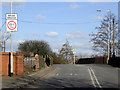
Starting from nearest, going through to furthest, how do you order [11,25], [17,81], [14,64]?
Result: [17,81]
[11,25]
[14,64]

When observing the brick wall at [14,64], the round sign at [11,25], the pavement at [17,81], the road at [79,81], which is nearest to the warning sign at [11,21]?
the round sign at [11,25]

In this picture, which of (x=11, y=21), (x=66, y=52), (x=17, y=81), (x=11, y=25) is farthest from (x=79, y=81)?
(x=66, y=52)

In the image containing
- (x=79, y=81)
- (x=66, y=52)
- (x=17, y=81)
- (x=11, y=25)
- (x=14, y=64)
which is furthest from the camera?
(x=66, y=52)

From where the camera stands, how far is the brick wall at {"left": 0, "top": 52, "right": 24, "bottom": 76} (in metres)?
23.0

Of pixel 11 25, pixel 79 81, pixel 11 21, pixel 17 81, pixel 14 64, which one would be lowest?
pixel 79 81

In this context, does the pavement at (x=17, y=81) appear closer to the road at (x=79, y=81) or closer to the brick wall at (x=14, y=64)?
the road at (x=79, y=81)

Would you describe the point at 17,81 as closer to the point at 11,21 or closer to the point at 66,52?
the point at 11,21

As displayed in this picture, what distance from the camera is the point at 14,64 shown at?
23438mm

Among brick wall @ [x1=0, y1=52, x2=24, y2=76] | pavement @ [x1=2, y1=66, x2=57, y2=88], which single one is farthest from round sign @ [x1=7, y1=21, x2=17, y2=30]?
pavement @ [x1=2, y1=66, x2=57, y2=88]

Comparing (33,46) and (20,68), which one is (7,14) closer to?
(20,68)

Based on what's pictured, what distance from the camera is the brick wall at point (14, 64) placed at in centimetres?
2297

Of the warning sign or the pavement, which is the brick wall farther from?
the warning sign

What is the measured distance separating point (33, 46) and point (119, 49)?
2476cm

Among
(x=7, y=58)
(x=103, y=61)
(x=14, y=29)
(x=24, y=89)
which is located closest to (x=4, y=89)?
(x=24, y=89)
